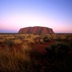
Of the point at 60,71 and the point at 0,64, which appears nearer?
the point at 60,71

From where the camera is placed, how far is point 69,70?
4172 mm

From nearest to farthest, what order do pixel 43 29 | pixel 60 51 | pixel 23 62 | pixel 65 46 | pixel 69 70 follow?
pixel 69 70, pixel 23 62, pixel 60 51, pixel 65 46, pixel 43 29

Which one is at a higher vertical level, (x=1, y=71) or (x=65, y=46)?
(x=65, y=46)

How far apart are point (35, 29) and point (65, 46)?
129428 mm

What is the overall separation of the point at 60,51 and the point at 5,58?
311 cm

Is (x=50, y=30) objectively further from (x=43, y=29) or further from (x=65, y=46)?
(x=65, y=46)

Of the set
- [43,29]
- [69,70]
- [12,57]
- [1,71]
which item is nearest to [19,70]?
[1,71]

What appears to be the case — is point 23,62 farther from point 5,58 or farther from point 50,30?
point 50,30

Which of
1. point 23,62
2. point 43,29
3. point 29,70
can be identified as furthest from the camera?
point 43,29

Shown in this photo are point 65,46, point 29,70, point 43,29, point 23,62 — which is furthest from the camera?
point 43,29

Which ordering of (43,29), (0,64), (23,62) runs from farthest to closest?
(43,29), (23,62), (0,64)

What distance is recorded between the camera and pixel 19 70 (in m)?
4.34

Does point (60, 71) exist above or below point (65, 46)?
below

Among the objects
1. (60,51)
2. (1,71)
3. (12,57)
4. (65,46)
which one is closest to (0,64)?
(1,71)
